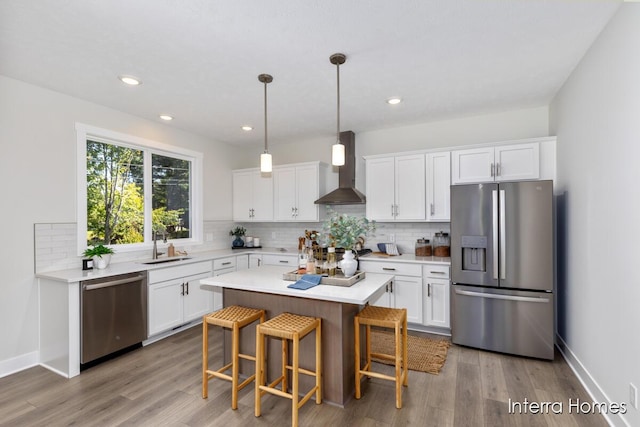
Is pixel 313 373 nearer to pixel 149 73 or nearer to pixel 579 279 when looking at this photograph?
pixel 579 279

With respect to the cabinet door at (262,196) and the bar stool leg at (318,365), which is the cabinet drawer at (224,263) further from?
the bar stool leg at (318,365)

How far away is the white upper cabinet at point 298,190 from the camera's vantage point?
4.81m

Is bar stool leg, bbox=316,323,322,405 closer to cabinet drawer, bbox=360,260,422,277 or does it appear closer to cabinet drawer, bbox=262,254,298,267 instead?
cabinet drawer, bbox=360,260,422,277

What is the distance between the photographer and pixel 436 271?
3.69m

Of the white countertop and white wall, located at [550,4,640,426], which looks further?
the white countertop

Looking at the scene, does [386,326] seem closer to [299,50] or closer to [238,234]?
[299,50]

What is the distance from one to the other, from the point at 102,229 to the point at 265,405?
273cm

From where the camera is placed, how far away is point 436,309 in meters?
3.70

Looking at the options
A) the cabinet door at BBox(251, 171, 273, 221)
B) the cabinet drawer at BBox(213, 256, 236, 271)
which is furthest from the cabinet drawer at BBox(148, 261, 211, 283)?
the cabinet door at BBox(251, 171, 273, 221)

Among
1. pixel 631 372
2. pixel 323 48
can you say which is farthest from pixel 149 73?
pixel 631 372

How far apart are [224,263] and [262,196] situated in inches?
50.0

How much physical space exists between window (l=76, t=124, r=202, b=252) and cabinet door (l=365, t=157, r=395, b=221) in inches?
98.7

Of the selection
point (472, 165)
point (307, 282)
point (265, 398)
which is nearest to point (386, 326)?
point (307, 282)

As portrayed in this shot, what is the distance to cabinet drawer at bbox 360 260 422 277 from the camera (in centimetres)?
379
